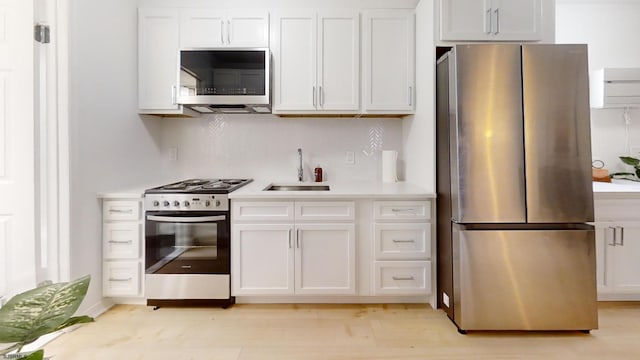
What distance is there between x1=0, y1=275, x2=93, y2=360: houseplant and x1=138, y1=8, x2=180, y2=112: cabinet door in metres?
2.40

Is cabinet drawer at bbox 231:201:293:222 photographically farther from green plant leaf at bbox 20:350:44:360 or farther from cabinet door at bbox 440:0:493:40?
green plant leaf at bbox 20:350:44:360

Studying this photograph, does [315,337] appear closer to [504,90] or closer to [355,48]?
[504,90]

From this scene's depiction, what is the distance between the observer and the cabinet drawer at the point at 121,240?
2.40m

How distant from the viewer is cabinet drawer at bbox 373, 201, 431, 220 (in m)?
2.40

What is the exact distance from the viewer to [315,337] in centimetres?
207

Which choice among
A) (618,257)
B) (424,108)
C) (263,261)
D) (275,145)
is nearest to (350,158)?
(275,145)

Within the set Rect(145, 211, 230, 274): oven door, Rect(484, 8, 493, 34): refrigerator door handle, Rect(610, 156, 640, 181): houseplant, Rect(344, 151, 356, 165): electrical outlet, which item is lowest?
Rect(145, 211, 230, 274): oven door

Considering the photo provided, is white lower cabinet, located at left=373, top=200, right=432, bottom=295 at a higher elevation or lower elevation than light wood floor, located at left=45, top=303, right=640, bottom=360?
higher

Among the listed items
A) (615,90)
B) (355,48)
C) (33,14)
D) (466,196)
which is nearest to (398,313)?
(466,196)

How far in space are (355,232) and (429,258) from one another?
1.81 feet

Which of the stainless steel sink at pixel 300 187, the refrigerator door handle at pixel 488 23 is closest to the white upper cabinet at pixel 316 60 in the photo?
the stainless steel sink at pixel 300 187

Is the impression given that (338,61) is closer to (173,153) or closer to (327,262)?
(327,262)

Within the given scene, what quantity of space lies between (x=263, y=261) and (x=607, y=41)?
11.5ft

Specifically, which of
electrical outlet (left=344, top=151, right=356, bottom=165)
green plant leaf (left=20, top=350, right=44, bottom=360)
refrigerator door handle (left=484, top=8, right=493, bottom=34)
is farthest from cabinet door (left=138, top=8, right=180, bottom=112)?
green plant leaf (left=20, top=350, right=44, bottom=360)
